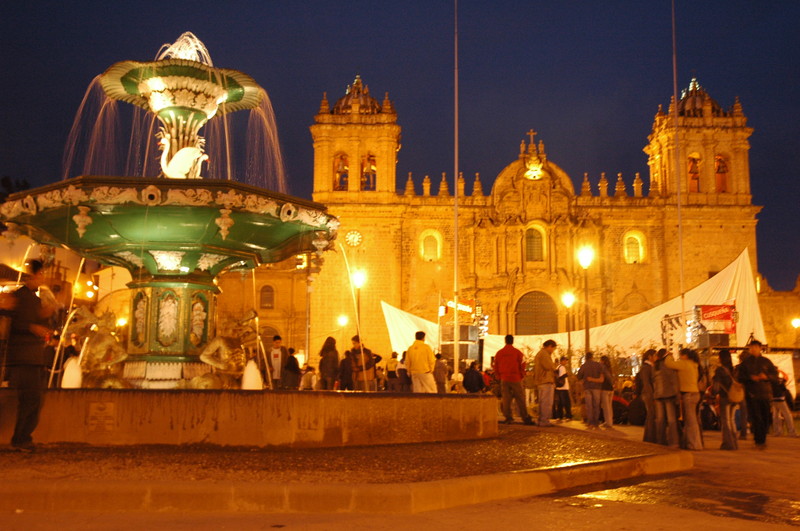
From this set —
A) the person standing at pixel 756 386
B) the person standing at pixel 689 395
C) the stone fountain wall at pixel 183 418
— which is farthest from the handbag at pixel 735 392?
the stone fountain wall at pixel 183 418

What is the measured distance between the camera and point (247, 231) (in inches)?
357

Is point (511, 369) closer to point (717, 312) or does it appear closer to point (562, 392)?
point (562, 392)

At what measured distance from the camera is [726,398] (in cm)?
1004

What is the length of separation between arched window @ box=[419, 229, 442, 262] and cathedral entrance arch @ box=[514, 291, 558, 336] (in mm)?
4406

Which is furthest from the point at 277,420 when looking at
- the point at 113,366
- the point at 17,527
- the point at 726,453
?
the point at 726,453

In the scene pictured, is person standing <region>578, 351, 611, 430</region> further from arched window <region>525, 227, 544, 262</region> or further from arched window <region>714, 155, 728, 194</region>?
arched window <region>714, 155, 728, 194</region>

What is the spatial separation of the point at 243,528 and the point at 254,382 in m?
4.99

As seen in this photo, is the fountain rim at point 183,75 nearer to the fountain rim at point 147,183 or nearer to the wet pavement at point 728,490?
the fountain rim at point 147,183

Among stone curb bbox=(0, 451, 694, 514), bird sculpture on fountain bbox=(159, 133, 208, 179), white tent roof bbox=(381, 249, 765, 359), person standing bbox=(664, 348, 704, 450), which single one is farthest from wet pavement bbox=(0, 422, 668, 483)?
white tent roof bbox=(381, 249, 765, 359)

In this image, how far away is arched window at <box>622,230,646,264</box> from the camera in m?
36.9

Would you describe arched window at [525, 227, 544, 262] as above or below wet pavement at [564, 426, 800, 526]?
above

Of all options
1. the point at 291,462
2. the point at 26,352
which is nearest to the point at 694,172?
the point at 291,462

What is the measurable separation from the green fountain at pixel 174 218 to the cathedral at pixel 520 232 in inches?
965

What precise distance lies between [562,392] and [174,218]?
909 centimetres
